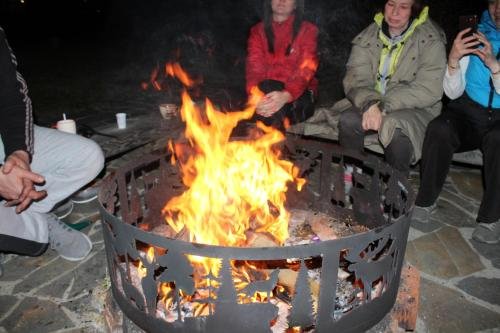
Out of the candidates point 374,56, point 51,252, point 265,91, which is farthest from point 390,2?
point 51,252

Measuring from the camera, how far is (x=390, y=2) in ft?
15.4

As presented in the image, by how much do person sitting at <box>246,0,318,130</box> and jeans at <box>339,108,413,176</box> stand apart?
0.72 meters

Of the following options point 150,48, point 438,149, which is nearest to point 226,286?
point 438,149

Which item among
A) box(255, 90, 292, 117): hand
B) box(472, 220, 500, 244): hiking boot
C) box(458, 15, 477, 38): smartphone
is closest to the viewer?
box(458, 15, 477, 38): smartphone

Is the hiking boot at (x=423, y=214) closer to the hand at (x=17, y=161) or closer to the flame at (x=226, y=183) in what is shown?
the flame at (x=226, y=183)

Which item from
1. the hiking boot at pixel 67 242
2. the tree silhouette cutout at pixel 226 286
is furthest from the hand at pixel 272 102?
the tree silhouette cutout at pixel 226 286

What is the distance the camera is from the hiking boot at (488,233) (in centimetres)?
434

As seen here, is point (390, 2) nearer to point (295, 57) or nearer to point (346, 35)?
point (295, 57)

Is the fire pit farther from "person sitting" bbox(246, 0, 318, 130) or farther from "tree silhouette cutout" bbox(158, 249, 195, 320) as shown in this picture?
"person sitting" bbox(246, 0, 318, 130)

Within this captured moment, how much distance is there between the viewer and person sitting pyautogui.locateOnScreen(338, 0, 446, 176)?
4625mm

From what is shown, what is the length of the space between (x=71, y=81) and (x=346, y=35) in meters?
8.64

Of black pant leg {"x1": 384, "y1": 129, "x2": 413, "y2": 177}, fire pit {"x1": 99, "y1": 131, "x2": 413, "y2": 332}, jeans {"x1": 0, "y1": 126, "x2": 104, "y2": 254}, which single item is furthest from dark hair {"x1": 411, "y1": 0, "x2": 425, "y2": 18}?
jeans {"x1": 0, "y1": 126, "x2": 104, "y2": 254}

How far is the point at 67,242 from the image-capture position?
13.6ft

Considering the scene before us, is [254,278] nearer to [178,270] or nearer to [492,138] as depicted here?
[178,270]
